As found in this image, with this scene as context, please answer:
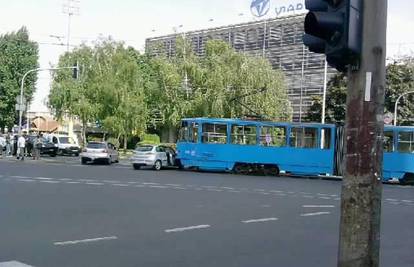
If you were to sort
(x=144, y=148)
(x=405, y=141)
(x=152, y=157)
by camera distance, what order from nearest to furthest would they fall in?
(x=405, y=141)
(x=152, y=157)
(x=144, y=148)

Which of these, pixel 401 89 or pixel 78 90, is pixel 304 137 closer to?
pixel 401 89

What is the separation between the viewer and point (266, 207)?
16094mm

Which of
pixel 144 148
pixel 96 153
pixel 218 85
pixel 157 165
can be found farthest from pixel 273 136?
pixel 218 85

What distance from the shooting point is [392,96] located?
183 feet

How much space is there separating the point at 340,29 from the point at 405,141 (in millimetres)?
27837

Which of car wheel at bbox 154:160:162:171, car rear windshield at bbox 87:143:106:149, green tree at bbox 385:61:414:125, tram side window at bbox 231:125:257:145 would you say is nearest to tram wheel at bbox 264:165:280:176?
tram side window at bbox 231:125:257:145

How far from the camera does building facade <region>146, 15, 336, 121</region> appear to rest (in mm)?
69250

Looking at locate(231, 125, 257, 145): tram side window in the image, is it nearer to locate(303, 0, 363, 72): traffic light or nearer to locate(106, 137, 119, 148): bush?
locate(106, 137, 119, 148): bush

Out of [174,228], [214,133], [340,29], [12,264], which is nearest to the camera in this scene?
[340,29]

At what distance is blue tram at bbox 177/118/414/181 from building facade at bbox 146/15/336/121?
34.0 m

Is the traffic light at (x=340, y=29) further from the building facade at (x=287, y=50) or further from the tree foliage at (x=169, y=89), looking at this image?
the building facade at (x=287, y=50)

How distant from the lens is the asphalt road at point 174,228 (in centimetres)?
884

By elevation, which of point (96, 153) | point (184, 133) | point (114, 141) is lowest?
point (96, 153)

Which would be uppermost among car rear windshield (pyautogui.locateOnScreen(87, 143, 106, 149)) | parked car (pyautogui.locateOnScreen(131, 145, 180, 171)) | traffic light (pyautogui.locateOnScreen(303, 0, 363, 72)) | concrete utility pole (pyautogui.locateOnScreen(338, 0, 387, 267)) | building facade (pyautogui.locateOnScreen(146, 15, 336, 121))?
building facade (pyautogui.locateOnScreen(146, 15, 336, 121))
